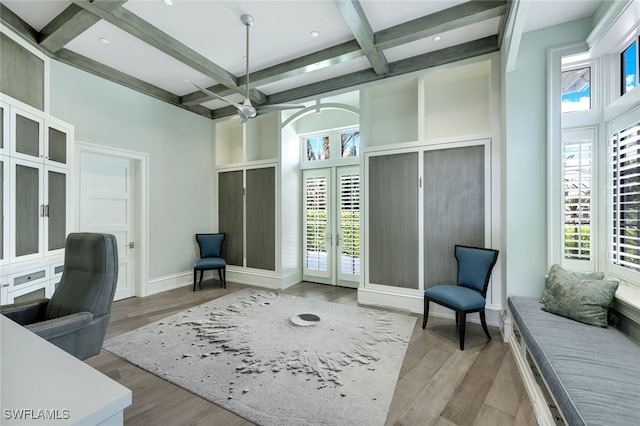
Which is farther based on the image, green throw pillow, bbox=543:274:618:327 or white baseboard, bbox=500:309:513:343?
white baseboard, bbox=500:309:513:343

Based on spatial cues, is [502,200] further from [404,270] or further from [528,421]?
[528,421]

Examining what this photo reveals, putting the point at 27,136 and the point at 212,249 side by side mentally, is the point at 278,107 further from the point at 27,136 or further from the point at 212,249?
the point at 212,249

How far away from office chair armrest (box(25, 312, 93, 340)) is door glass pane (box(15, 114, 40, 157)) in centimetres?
188

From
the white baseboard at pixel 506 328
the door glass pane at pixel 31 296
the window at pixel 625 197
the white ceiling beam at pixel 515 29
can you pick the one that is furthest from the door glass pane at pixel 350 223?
the door glass pane at pixel 31 296

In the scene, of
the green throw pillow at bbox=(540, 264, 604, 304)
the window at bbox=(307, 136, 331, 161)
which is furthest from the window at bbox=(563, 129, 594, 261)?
the window at bbox=(307, 136, 331, 161)

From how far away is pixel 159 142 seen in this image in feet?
14.9

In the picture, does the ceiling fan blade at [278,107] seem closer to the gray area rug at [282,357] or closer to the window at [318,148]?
the window at [318,148]

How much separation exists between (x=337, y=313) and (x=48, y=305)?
2.79 metres

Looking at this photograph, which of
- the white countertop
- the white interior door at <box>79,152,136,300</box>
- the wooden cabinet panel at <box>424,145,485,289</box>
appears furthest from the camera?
the white interior door at <box>79,152,136,300</box>

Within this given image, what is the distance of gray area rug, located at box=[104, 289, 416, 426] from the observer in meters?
1.86

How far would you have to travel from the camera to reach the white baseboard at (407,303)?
10.4 ft

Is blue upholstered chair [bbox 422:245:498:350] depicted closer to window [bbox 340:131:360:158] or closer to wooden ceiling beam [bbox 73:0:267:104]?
window [bbox 340:131:360:158]

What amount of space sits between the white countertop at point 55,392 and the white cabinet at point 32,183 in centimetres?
238

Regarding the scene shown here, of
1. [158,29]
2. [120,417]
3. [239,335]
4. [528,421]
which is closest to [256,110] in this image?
[158,29]
